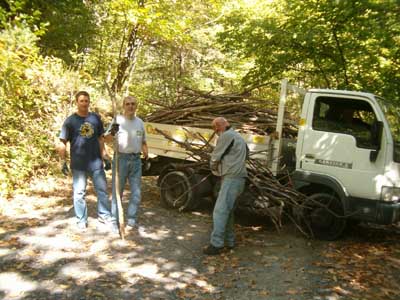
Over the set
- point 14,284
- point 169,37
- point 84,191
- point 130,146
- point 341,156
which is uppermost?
point 169,37

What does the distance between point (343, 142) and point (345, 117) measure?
413 millimetres

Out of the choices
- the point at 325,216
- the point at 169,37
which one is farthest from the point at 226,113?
the point at 169,37

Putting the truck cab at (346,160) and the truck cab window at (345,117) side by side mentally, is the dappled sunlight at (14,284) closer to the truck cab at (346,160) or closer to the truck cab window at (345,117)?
the truck cab at (346,160)

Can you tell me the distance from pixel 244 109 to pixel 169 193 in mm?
2138

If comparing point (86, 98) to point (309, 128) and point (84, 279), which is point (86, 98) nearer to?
point (84, 279)

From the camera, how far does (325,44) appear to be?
906cm

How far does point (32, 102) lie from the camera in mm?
8930

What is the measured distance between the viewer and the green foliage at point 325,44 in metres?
7.63

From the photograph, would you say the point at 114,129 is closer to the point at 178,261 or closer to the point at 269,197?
the point at 178,261

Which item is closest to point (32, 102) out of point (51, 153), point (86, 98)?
point (51, 153)

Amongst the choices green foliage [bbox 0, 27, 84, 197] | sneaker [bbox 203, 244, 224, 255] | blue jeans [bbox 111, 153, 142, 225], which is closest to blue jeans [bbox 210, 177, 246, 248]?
sneaker [bbox 203, 244, 224, 255]

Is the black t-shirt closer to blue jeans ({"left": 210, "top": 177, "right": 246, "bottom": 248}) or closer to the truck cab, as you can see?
blue jeans ({"left": 210, "top": 177, "right": 246, "bottom": 248})

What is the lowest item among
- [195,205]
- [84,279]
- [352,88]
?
[84,279]

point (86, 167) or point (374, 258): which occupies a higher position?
point (86, 167)
